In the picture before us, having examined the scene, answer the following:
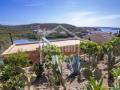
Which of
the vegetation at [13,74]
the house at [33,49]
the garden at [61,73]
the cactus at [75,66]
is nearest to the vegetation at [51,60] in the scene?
the garden at [61,73]

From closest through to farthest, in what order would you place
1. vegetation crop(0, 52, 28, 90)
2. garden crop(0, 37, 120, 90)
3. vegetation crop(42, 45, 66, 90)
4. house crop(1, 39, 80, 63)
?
garden crop(0, 37, 120, 90)
vegetation crop(42, 45, 66, 90)
vegetation crop(0, 52, 28, 90)
house crop(1, 39, 80, 63)

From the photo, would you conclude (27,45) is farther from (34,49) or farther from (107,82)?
(107,82)

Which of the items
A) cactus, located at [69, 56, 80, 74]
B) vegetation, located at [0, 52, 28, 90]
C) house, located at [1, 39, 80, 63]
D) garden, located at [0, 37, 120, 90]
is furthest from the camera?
house, located at [1, 39, 80, 63]

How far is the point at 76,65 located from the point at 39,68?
1.04m

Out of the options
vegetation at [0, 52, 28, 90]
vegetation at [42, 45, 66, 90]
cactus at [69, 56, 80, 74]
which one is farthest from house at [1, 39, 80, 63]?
cactus at [69, 56, 80, 74]

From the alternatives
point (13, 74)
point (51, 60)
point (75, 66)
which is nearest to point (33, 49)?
point (51, 60)

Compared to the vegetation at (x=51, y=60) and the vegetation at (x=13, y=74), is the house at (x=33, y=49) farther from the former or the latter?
the vegetation at (x=13, y=74)

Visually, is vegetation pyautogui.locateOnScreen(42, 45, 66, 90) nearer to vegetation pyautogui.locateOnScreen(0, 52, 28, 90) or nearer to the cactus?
the cactus

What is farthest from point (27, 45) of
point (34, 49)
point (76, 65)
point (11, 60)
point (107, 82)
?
point (107, 82)

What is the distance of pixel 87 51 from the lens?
9.38m

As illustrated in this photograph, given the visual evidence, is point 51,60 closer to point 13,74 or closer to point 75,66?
point 75,66

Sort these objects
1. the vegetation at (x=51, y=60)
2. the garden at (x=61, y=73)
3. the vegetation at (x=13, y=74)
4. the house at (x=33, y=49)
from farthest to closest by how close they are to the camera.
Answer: the house at (x=33, y=49) < the vegetation at (x=13, y=74) < the vegetation at (x=51, y=60) < the garden at (x=61, y=73)

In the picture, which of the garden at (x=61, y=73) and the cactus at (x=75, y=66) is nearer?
the garden at (x=61, y=73)

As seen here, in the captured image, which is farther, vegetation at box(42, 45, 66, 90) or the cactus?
the cactus
